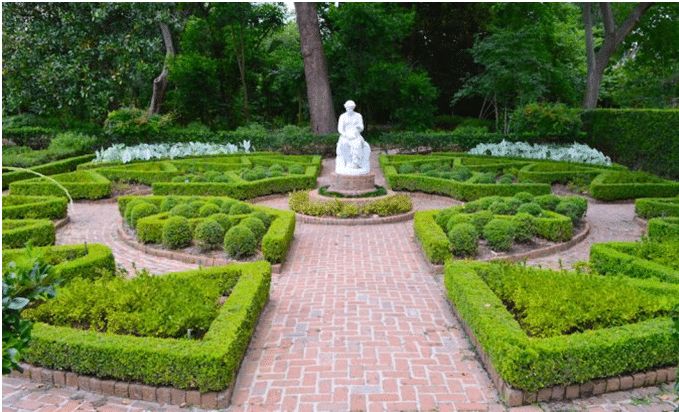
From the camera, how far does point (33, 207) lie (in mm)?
11297

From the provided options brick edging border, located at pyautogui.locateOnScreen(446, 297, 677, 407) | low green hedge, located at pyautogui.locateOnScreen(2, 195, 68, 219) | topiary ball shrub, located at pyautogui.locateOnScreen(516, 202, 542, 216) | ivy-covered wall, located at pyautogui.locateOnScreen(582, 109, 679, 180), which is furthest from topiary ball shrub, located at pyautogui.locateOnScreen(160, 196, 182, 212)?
ivy-covered wall, located at pyautogui.locateOnScreen(582, 109, 679, 180)

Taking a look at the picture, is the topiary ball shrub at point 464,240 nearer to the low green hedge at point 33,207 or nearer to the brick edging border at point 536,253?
the brick edging border at point 536,253

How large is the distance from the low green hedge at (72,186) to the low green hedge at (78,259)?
6.31m

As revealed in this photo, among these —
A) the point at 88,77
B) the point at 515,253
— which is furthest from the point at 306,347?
the point at 88,77

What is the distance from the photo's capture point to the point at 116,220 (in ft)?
40.7

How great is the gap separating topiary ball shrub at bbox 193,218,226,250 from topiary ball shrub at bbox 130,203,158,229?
1.84 meters

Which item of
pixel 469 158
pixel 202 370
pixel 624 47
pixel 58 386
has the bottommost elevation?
pixel 58 386

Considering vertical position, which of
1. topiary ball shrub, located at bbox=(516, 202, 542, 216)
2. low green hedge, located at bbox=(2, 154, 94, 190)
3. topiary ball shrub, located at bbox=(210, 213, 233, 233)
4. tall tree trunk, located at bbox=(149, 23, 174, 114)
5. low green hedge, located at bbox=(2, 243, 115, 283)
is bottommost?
low green hedge, located at bbox=(2, 243, 115, 283)

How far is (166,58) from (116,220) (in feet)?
43.2

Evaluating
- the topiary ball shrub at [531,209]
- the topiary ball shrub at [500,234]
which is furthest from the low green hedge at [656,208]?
the topiary ball shrub at [500,234]

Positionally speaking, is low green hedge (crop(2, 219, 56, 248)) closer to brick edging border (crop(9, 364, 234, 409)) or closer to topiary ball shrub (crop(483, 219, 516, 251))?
brick edging border (crop(9, 364, 234, 409))

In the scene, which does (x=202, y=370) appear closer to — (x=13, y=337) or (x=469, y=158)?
(x=13, y=337)

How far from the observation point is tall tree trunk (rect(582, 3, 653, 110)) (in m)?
20.4

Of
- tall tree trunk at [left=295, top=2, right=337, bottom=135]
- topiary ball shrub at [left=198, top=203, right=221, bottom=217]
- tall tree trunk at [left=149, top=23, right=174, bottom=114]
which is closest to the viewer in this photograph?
topiary ball shrub at [left=198, top=203, right=221, bottom=217]
